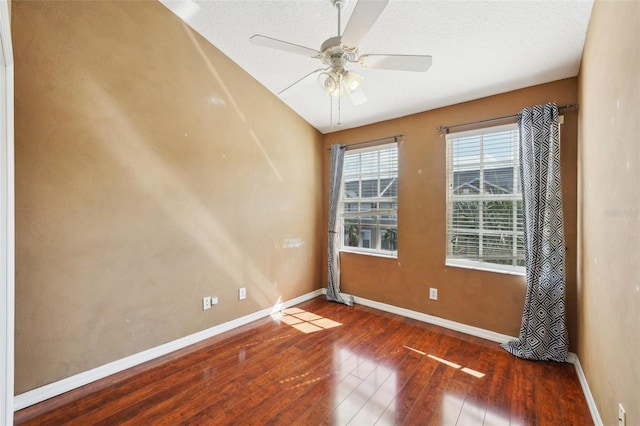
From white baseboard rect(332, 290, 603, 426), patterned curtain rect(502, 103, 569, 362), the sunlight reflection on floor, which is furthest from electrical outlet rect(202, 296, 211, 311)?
patterned curtain rect(502, 103, 569, 362)

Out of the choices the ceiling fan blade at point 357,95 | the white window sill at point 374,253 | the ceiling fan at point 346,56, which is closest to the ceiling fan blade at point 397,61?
the ceiling fan at point 346,56

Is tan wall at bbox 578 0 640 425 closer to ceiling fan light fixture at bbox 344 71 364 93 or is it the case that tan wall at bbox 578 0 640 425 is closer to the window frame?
ceiling fan light fixture at bbox 344 71 364 93

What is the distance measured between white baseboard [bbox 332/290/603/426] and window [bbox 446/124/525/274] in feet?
2.22

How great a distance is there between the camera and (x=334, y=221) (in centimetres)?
421

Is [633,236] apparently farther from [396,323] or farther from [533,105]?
[396,323]

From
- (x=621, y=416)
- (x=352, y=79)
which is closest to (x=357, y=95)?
(x=352, y=79)

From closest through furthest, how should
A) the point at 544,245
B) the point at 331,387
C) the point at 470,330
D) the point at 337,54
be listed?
the point at 337,54, the point at 331,387, the point at 544,245, the point at 470,330

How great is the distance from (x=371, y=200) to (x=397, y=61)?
91.1 inches

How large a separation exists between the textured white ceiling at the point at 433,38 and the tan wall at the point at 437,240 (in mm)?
166

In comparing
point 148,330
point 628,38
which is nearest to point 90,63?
point 148,330

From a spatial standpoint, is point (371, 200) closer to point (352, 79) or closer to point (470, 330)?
point (470, 330)

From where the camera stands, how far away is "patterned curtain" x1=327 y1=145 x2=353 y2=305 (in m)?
4.13

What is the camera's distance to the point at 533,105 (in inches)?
107

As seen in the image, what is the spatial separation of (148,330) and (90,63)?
2.27 m
